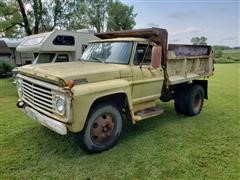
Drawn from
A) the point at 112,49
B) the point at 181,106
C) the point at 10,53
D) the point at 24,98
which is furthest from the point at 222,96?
the point at 10,53

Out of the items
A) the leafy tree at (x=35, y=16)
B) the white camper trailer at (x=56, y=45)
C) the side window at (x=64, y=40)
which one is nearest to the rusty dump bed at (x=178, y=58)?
the white camper trailer at (x=56, y=45)

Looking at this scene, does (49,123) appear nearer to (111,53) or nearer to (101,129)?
(101,129)

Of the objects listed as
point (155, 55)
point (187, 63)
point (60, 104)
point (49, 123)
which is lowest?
point (49, 123)

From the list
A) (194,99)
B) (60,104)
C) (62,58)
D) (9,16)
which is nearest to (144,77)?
(60,104)

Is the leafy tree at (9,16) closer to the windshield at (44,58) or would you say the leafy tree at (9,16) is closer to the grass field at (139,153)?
the windshield at (44,58)

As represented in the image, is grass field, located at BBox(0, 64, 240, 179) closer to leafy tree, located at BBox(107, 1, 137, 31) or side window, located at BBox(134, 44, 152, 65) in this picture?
side window, located at BBox(134, 44, 152, 65)

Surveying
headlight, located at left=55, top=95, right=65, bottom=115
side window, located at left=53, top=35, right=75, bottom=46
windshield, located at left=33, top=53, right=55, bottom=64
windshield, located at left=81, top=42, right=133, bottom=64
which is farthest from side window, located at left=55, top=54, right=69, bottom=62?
headlight, located at left=55, top=95, right=65, bottom=115

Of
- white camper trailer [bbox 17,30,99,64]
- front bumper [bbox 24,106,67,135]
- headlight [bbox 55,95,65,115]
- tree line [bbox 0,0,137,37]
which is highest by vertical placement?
tree line [bbox 0,0,137,37]

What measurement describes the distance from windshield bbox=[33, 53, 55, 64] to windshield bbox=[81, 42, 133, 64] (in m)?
6.23

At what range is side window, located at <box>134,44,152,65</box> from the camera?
5289 mm

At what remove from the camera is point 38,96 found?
4.50 meters

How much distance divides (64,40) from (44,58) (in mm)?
1279

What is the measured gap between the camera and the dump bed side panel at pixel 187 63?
239 inches

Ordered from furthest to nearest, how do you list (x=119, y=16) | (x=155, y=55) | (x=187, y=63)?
(x=119, y=16) < (x=187, y=63) < (x=155, y=55)
